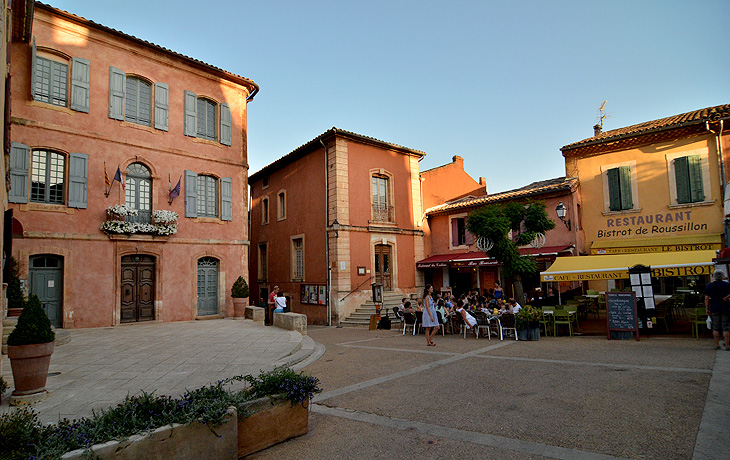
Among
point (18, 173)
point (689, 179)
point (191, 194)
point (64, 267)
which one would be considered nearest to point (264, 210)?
point (191, 194)

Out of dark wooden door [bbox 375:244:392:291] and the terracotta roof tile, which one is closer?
the terracotta roof tile

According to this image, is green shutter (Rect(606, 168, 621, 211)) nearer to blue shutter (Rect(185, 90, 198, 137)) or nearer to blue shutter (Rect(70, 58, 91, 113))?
blue shutter (Rect(185, 90, 198, 137))

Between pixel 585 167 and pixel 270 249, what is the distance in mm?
15714

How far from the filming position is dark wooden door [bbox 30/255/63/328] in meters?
11.9

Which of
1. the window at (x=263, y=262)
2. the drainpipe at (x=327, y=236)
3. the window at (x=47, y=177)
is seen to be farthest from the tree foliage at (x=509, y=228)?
the window at (x=263, y=262)

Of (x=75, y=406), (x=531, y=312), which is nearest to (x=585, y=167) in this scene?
(x=531, y=312)

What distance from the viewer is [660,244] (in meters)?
15.0

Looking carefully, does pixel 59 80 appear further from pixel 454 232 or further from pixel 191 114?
pixel 454 232

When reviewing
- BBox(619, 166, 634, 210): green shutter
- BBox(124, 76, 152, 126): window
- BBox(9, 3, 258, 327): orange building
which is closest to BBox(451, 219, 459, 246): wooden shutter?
BBox(619, 166, 634, 210): green shutter

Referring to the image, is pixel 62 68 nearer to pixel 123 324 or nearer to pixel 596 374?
pixel 123 324

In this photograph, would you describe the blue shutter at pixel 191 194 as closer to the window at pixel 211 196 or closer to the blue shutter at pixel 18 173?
the window at pixel 211 196

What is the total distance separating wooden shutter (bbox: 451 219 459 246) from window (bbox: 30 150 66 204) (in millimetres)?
15450

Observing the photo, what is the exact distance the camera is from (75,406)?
5.30 meters

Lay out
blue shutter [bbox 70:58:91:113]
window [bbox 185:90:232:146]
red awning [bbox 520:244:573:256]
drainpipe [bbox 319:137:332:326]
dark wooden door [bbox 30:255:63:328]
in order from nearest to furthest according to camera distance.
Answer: dark wooden door [bbox 30:255:63:328]
blue shutter [bbox 70:58:91:113]
window [bbox 185:90:232:146]
red awning [bbox 520:244:573:256]
drainpipe [bbox 319:137:332:326]
